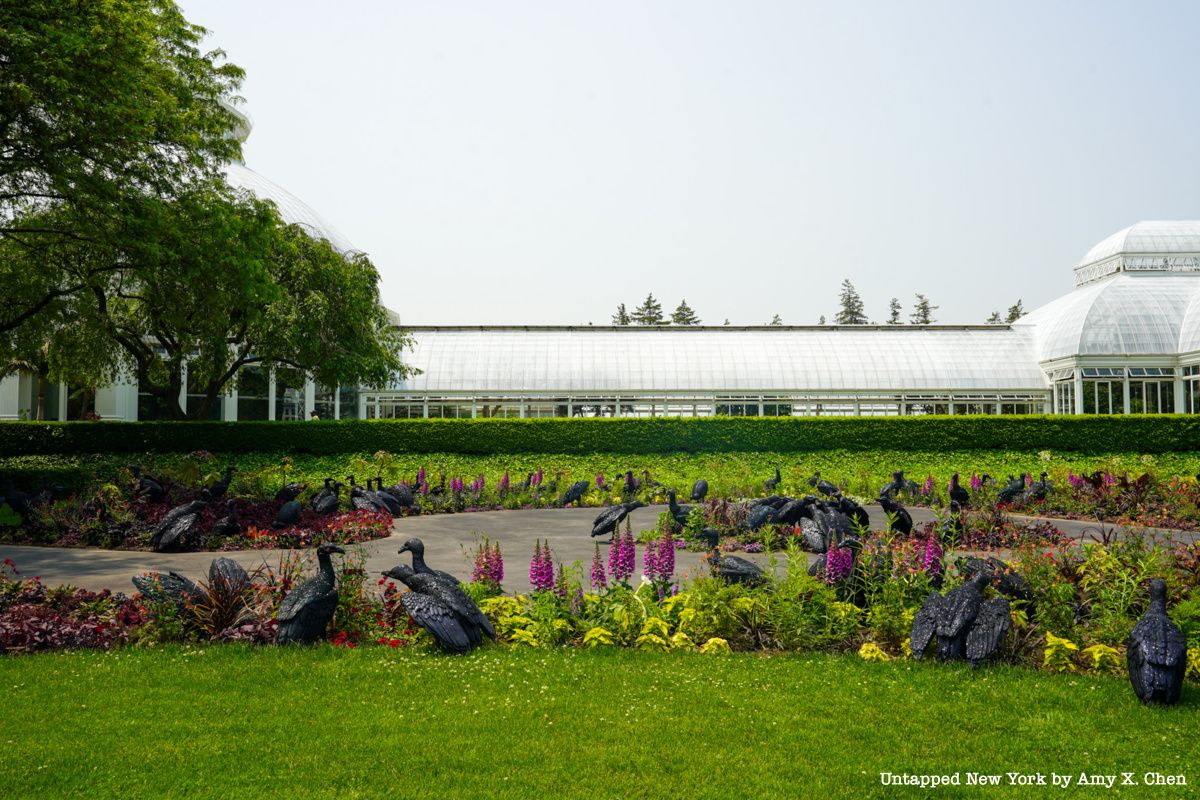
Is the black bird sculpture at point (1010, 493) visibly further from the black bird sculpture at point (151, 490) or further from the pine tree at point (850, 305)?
the pine tree at point (850, 305)

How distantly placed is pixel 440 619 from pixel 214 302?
521 inches

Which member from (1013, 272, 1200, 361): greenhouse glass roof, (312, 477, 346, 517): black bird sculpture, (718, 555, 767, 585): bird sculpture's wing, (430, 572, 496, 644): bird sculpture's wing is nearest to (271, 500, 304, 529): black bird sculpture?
(312, 477, 346, 517): black bird sculpture

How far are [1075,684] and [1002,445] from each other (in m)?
20.2

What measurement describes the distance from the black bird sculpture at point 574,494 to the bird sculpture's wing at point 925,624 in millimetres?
9376

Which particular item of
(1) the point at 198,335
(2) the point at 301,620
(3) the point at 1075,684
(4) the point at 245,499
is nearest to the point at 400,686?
(2) the point at 301,620

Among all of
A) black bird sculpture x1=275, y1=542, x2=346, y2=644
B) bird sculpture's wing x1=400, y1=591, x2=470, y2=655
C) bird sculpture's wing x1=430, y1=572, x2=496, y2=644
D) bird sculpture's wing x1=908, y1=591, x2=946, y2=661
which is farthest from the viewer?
black bird sculpture x1=275, y1=542, x2=346, y2=644

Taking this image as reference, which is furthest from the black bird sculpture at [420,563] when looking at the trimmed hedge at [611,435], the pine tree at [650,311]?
the pine tree at [650,311]

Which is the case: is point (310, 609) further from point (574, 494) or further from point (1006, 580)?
point (574, 494)

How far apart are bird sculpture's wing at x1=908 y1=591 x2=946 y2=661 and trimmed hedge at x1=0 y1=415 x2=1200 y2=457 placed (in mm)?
17499

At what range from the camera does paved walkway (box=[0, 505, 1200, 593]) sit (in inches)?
340

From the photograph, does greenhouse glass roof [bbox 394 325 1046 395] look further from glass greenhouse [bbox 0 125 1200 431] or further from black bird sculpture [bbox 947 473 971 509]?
black bird sculpture [bbox 947 473 971 509]

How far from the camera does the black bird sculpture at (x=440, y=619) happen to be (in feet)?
18.2

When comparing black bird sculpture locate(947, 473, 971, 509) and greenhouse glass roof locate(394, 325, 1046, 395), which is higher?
greenhouse glass roof locate(394, 325, 1046, 395)

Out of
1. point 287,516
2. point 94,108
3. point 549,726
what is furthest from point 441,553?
point 94,108
